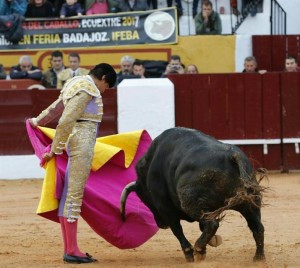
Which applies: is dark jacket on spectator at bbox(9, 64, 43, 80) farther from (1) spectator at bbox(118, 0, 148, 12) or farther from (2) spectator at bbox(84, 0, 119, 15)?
(1) spectator at bbox(118, 0, 148, 12)

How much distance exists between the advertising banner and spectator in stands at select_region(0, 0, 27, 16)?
0.22 meters

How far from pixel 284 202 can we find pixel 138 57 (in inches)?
179

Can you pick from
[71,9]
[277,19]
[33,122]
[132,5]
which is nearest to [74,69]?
[71,9]

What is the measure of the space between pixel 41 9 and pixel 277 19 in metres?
3.31

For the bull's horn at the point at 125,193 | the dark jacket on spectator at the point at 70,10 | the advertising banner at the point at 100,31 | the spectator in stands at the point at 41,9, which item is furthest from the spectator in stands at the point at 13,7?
the bull's horn at the point at 125,193

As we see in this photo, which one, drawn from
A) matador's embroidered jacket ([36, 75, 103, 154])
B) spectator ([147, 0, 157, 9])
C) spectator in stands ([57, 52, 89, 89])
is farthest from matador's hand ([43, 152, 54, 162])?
spectator ([147, 0, 157, 9])

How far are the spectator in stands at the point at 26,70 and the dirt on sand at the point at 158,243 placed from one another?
9.51 feet

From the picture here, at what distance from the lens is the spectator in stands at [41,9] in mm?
13047

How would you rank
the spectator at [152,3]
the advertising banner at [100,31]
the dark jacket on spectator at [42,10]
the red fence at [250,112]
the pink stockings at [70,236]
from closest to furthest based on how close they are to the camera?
1. the pink stockings at [70,236]
2. the red fence at [250,112]
3. the advertising banner at [100,31]
4. the dark jacket on spectator at [42,10]
5. the spectator at [152,3]

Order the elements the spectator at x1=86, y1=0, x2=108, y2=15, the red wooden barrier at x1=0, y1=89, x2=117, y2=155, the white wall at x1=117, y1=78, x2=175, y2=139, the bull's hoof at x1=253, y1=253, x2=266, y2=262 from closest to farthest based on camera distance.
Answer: the bull's hoof at x1=253, y1=253, x2=266, y2=262, the white wall at x1=117, y1=78, x2=175, y2=139, the red wooden barrier at x1=0, y1=89, x2=117, y2=155, the spectator at x1=86, y1=0, x2=108, y2=15

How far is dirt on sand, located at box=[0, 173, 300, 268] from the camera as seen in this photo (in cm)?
625

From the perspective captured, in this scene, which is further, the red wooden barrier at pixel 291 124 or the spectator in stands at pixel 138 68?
the spectator in stands at pixel 138 68

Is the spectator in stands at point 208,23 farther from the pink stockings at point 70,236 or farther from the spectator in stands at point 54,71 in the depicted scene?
the pink stockings at point 70,236

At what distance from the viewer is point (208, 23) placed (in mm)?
13219
